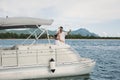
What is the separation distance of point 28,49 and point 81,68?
3.59 m

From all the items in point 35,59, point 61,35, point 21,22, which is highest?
point 21,22

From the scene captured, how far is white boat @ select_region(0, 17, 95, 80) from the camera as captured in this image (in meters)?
17.8

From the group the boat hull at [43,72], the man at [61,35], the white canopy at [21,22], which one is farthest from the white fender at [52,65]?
the white canopy at [21,22]

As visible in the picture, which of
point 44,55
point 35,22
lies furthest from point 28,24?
point 44,55

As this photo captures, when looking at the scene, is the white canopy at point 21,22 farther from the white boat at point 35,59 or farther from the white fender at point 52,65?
the white fender at point 52,65

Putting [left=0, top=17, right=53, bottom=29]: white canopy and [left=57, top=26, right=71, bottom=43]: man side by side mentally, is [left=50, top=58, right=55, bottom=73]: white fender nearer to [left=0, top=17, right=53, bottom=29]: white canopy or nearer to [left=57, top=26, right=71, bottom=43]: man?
[left=57, top=26, right=71, bottom=43]: man

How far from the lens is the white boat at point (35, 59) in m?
17.8

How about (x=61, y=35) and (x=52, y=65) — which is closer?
(x=52, y=65)

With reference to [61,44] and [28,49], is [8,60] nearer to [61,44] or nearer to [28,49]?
[28,49]

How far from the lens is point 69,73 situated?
19312 mm

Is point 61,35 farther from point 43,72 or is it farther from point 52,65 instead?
point 43,72

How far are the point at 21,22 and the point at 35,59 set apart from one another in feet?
7.34

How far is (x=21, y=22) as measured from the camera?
18516 millimetres

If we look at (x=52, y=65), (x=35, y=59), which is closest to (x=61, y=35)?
(x=52, y=65)
